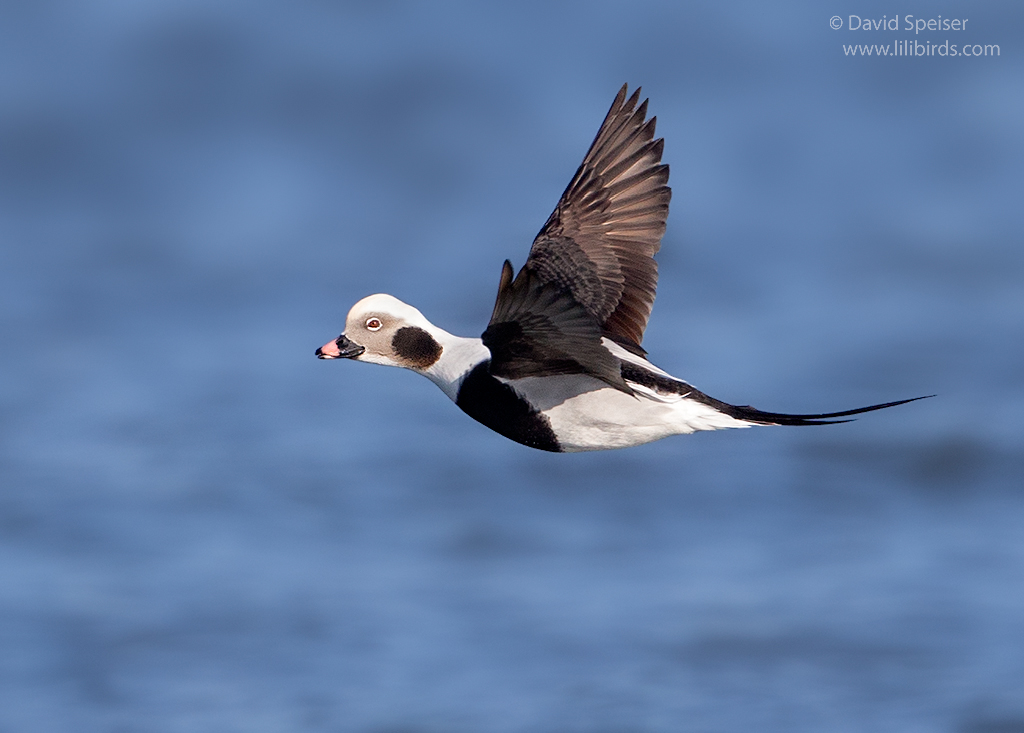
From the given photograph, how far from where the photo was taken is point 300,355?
68.9ft

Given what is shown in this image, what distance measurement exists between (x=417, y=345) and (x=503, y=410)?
0.54 m

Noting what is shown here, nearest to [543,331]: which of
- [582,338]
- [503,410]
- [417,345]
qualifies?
[582,338]

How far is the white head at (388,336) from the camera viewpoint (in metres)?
6.71

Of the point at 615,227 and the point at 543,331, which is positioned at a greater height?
the point at 615,227

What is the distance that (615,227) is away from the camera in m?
7.14

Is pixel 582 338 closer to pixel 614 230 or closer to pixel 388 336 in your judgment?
pixel 388 336

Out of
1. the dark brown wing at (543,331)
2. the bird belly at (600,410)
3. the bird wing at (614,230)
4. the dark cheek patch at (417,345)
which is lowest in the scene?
the dark brown wing at (543,331)

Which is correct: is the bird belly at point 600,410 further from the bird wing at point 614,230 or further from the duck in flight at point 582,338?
the bird wing at point 614,230

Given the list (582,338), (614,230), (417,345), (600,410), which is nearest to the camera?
(582,338)

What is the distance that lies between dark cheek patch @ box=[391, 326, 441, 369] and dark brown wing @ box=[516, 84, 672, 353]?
54 centimetres

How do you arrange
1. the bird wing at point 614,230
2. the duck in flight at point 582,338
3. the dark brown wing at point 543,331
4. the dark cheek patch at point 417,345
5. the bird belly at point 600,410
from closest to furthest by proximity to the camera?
the dark brown wing at point 543,331 → the duck in flight at point 582,338 → the bird belly at point 600,410 → the dark cheek patch at point 417,345 → the bird wing at point 614,230

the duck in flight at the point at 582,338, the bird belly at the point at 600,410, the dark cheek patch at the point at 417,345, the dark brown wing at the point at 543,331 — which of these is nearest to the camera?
the dark brown wing at the point at 543,331

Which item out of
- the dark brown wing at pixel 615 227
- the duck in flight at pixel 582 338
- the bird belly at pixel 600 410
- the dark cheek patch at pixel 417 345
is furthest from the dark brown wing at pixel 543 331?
the dark brown wing at pixel 615 227

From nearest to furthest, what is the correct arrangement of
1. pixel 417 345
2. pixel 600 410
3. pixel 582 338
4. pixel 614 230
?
pixel 582 338, pixel 600 410, pixel 417 345, pixel 614 230
